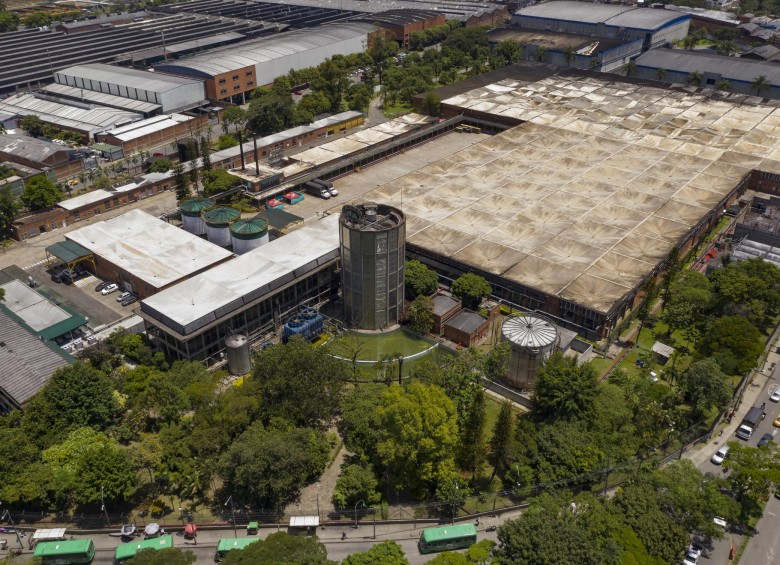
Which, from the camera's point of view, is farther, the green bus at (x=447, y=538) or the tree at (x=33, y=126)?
the tree at (x=33, y=126)

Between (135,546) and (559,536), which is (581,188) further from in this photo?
(135,546)

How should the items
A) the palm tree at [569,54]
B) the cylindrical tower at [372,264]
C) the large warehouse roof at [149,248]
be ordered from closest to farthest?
the cylindrical tower at [372,264] < the large warehouse roof at [149,248] < the palm tree at [569,54]

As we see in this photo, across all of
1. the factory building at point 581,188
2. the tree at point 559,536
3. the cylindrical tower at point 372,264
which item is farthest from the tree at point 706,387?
the cylindrical tower at point 372,264

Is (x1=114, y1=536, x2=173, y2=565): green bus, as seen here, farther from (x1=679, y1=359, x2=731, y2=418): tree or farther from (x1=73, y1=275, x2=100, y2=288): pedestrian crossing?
(x1=679, y1=359, x2=731, y2=418): tree

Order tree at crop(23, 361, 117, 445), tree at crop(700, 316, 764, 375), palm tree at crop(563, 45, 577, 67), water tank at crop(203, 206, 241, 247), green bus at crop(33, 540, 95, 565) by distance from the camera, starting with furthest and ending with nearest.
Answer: palm tree at crop(563, 45, 577, 67) → water tank at crop(203, 206, 241, 247) → tree at crop(700, 316, 764, 375) → tree at crop(23, 361, 117, 445) → green bus at crop(33, 540, 95, 565)

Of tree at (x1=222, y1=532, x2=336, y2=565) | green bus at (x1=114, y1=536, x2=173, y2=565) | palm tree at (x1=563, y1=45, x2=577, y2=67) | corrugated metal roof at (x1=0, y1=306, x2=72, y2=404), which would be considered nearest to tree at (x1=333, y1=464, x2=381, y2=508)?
tree at (x1=222, y1=532, x2=336, y2=565)

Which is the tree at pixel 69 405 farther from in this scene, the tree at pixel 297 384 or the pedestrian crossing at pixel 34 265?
the pedestrian crossing at pixel 34 265

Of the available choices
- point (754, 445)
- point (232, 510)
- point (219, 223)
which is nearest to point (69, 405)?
point (232, 510)
